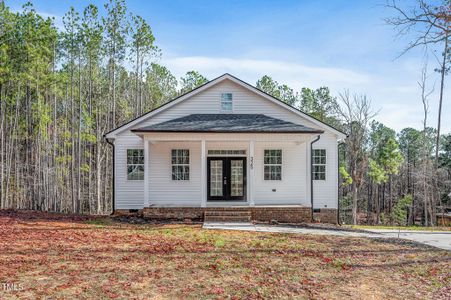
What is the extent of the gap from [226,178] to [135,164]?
407cm

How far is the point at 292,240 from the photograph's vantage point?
348 inches

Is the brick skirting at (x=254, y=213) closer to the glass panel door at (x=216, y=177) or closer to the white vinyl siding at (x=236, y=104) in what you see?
the glass panel door at (x=216, y=177)

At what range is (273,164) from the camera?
14453 millimetres

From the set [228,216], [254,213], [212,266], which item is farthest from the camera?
[254,213]

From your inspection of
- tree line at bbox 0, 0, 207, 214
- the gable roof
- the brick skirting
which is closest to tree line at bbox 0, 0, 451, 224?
tree line at bbox 0, 0, 207, 214

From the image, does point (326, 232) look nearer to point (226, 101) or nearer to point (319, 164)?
point (319, 164)

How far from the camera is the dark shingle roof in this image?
12.5 m

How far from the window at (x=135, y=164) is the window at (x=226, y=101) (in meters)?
4.22

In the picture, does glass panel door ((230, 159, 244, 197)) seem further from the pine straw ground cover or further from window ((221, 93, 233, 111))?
the pine straw ground cover

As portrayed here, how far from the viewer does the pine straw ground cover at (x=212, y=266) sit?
190 inches

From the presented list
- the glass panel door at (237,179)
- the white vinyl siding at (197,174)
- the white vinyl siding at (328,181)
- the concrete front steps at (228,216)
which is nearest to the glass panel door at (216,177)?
the glass panel door at (237,179)

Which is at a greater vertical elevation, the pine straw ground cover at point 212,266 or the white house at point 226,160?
the white house at point 226,160

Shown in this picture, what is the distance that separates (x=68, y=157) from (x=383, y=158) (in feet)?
90.4

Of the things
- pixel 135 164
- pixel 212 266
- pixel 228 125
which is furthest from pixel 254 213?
pixel 212 266
